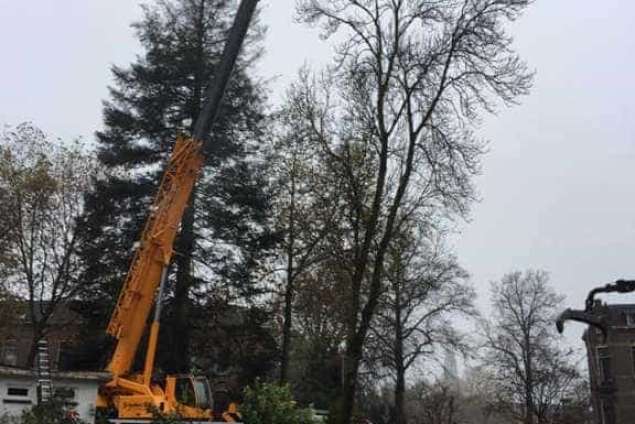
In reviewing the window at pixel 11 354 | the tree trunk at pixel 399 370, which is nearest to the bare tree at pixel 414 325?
the tree trunk at pixel 399 370

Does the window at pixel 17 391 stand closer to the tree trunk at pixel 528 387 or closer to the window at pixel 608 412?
the tree trunk at pixel 528 387

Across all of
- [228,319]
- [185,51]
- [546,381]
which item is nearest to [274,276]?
[228,319]

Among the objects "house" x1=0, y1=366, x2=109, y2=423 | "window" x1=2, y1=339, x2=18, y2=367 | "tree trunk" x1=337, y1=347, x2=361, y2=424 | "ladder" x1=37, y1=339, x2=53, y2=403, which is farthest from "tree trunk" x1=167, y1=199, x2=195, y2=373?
"window" x1=2, y1=339, x2=18, y2=367

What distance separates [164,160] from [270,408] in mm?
15371

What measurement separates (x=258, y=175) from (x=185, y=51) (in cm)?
675

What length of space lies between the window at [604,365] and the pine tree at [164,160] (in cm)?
3829

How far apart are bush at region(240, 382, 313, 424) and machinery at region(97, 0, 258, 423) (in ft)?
1.82

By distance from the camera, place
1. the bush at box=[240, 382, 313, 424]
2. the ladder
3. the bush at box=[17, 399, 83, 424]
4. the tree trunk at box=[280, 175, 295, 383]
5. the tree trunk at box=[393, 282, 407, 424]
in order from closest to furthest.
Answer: the bush at box=[17, 399, 83, 424], the ladder, the bush at box=[240, 382, 313, 424], the tree trunk at box=[280, 175, 295, 383], the tree trunk at box=[393, 282, 407, 424]

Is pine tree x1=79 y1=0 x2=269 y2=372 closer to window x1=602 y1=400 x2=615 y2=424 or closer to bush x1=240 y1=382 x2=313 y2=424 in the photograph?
bush x1=240 y1=382 x2=313 y2=424

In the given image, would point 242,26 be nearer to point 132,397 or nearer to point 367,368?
point 132,397

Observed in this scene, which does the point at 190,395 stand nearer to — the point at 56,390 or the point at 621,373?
the point at 56,390

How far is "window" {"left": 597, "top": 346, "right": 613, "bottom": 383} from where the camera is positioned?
60344mm

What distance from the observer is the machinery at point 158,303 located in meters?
20.2

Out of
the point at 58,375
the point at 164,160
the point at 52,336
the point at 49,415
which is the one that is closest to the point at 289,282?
the point at 164,160
